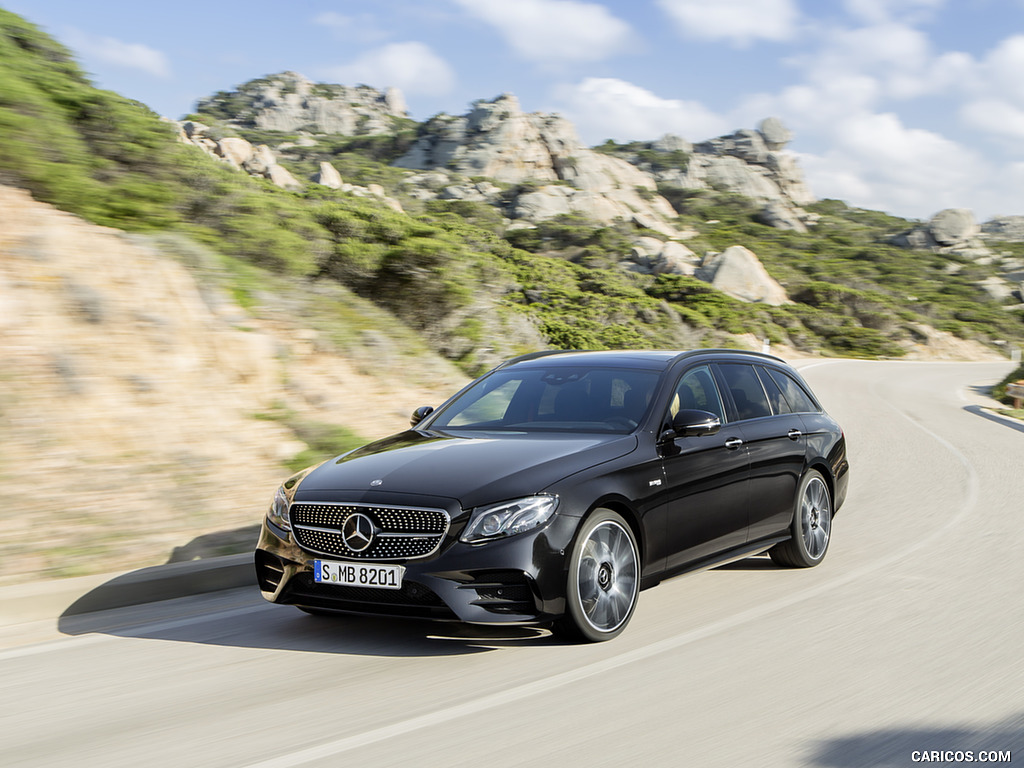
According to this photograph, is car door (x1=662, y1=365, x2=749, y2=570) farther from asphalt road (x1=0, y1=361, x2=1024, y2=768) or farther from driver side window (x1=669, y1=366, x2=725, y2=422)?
asphalt road (x1=0, y1=361, x2=1024, y2=768)

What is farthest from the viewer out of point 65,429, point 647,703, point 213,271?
point 213,271

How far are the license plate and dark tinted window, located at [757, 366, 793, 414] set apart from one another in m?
3.56

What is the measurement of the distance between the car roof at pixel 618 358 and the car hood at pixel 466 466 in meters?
0.96

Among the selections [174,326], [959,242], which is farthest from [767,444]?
[959,242]

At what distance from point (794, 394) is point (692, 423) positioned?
226 cm

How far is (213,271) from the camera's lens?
1192 centimetres

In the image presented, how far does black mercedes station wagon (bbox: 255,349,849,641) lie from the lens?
4.98 metres

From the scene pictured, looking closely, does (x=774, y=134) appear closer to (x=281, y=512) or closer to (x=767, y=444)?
(x=767, y=444)

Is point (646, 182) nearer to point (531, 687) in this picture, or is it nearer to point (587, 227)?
point (587, 227)

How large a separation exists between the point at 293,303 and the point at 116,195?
2425 mm

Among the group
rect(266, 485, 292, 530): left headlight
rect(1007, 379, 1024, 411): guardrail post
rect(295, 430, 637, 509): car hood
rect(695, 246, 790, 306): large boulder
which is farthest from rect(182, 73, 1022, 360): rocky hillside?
rect(266, 485, 292, 530): left headlight

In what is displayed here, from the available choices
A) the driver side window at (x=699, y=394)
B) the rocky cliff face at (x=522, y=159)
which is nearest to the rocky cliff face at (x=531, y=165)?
the rocky cliff face at (x=522, y=159)

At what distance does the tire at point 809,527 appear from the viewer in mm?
7273

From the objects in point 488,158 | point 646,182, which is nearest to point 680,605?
point 488,158
